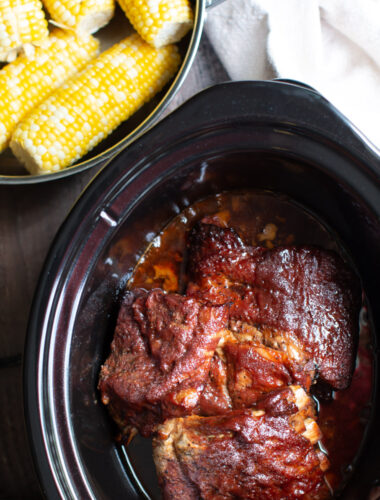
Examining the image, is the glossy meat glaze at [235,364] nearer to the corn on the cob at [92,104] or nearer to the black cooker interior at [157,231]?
the black cooker interior at [157,231]

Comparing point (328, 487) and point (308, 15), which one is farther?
point (308, 15)

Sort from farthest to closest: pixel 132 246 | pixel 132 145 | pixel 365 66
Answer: pixel 365 66 → pixel 132 246 → pixel 132 145

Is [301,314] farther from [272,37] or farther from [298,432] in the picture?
A: [272,37]

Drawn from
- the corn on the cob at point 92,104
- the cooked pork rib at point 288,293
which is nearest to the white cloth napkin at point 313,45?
the corn on the cob at point 92,104

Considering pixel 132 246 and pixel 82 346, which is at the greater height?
pixel 132 246

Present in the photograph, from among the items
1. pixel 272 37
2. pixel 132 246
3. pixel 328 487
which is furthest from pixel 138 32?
pixel 328 487

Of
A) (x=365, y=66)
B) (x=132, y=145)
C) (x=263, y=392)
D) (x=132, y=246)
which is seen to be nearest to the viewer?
(x=132, y=145)

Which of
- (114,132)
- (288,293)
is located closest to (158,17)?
(114,132)
